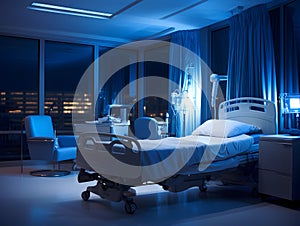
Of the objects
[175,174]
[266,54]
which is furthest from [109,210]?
[266,54]

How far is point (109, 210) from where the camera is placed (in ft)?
11.1

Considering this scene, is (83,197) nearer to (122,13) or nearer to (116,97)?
(122,13)

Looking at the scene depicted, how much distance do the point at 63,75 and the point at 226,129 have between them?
3921 millimetres

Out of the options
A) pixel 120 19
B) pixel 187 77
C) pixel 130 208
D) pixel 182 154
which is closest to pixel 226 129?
pixel 182 154

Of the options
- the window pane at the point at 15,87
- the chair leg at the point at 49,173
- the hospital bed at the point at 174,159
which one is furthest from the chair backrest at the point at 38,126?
the hospital bed at the point at 174,159

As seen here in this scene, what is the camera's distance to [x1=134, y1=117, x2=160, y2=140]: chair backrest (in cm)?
512

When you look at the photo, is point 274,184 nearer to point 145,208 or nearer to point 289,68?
point 145,208

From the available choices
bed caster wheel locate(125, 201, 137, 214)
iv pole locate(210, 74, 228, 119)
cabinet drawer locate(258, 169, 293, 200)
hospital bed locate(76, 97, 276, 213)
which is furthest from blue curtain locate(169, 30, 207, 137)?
bed caster wheel locate(125, 201, 137, 214)

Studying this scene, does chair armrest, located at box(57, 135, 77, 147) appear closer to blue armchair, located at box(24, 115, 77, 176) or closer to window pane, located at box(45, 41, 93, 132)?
blue armchair, located at box(24, 115, 77, 176)

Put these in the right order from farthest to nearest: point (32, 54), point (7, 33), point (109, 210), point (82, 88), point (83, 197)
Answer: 1. point (82, 88)
2. point (32, 54)
3. point (7, 33)
4. point (83, 197)
5. point (109, 210)

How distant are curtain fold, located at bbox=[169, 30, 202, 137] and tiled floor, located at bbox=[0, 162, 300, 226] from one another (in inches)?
57.8

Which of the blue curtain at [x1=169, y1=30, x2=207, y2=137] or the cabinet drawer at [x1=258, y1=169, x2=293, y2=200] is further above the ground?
the blue curtain at [x1=169, y1=30, x2=207, y2=137]

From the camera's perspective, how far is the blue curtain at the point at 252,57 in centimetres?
444

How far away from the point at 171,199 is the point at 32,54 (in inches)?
161
